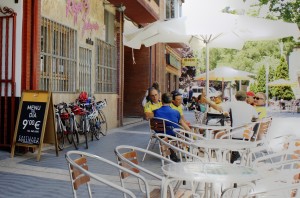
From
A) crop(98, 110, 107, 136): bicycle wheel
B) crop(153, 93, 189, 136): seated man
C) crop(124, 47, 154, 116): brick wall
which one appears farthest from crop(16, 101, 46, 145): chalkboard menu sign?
crop(124, 47, 154, 116): brick wall

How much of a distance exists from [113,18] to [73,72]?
3912 mm

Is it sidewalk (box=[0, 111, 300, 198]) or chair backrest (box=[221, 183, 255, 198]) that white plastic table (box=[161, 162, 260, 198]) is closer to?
chair backrest (box=[221, 183, 255, 198])

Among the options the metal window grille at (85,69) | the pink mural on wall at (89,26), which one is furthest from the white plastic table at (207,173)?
the pink mural on wall at (89,26)

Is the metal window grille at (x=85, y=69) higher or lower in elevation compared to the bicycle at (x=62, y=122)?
higher

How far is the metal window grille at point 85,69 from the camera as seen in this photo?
11397 mm

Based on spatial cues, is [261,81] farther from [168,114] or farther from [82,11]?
[168,114]

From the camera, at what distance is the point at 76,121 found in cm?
1006

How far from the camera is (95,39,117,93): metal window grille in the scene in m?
12.8

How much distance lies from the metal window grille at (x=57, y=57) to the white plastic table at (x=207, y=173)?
628 centimetres

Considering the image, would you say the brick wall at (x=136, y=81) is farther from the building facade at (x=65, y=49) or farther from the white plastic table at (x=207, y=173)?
the white plastic table at (x=207, y=173)

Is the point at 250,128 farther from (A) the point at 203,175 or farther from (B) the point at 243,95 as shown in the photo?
(A) the point at 203,175

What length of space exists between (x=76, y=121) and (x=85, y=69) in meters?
2.17

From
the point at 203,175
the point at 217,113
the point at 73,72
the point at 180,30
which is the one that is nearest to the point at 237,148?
the point at 203,175

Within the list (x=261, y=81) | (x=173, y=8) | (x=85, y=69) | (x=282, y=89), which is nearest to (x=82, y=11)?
(x=85, y=69)
